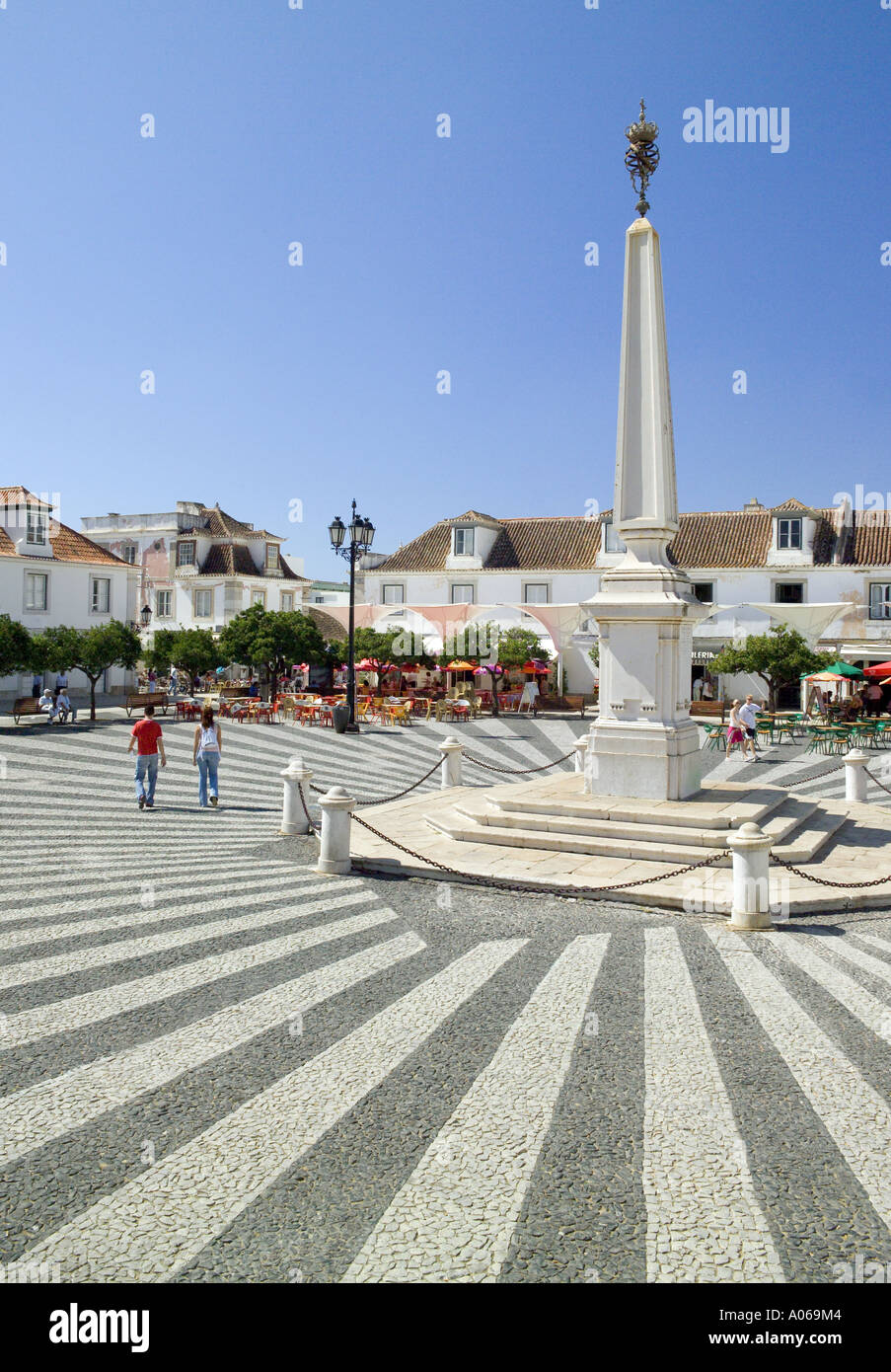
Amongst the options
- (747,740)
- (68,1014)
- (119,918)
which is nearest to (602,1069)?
(68,1014)

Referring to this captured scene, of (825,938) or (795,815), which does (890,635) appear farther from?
(825,938)

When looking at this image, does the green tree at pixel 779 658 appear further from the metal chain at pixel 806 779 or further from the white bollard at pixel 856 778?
the white bollard at pixel 856 778

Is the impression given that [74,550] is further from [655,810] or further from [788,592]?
[655,810]

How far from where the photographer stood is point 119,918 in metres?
7.02

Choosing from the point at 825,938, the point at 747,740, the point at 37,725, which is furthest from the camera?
the point at 37,725

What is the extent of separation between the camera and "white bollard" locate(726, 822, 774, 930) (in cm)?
718

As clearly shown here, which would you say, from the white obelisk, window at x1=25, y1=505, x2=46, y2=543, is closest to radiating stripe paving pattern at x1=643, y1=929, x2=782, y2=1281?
the white obelisk

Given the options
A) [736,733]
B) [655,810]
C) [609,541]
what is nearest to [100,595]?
[609,541]

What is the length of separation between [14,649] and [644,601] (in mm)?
17484

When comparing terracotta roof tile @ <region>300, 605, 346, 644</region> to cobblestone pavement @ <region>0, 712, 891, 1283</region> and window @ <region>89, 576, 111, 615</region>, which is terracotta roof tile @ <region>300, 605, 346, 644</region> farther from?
cobblestone pavement @ <region>0, 712, 891, 1283</region>

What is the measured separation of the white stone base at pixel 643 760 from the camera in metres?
10.5

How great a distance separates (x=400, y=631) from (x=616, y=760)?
71.0 ft

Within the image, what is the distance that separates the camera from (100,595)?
3600 cm

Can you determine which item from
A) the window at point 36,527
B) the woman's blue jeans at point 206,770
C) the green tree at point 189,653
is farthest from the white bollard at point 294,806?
the window at point 36,527
